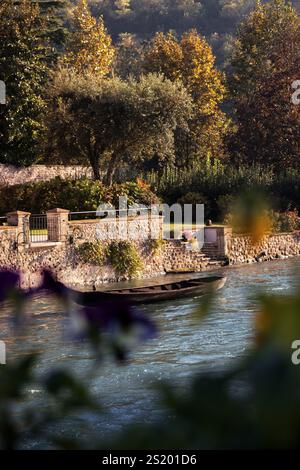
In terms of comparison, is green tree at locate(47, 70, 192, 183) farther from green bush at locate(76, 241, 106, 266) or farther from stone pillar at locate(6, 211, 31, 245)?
stone pillar at locate(6, 211, 31, 245)

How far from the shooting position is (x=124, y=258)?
31797mm

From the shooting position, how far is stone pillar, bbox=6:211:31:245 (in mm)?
28578

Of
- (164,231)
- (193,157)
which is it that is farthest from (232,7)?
(164,231)

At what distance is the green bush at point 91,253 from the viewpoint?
101ft

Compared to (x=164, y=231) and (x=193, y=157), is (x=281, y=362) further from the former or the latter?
(x=193, y=157)

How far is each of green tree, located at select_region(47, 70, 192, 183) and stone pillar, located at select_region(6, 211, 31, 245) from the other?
12112 mm

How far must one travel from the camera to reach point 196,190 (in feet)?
144

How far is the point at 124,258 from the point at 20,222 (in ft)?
15.5

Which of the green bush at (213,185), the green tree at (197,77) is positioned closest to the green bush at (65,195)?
the green bush at (213,185)

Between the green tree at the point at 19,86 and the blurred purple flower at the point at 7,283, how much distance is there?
3701 centimetres

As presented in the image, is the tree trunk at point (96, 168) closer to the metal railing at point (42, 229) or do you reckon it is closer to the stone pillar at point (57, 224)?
the metal railing at point (42, 229)

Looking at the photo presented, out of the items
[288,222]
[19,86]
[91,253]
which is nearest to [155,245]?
[91,253]

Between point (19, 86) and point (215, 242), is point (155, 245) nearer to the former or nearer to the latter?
point (215, 242)

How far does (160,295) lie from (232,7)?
102324mm
